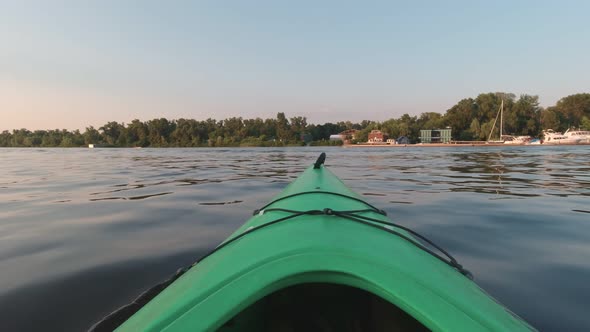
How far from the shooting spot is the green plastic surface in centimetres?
93

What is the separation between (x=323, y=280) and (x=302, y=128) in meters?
93.4

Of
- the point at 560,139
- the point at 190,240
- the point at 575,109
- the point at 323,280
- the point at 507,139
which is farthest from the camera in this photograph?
the point at 575,109

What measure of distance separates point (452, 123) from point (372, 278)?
82241 millimetres

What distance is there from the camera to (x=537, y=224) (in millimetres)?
4062

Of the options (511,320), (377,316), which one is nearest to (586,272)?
(377,316)

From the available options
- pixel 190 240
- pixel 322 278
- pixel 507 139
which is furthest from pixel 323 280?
pixel 507 139

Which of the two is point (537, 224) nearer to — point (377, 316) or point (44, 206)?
point (377, 316)

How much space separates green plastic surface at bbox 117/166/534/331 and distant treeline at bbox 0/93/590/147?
7597cm

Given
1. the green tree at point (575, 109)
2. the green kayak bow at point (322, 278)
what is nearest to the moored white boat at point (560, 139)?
the green tree at point (575, 109)

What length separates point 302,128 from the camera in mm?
93750

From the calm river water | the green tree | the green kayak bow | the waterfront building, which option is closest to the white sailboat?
the waterfront building

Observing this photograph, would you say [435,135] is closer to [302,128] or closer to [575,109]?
[575,109]

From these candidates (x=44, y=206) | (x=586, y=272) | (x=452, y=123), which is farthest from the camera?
(x=452, y=123)

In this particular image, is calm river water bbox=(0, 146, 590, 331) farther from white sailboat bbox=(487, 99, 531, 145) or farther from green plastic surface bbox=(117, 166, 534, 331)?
white sailboat bbox=(487, 99, 531, 145)
